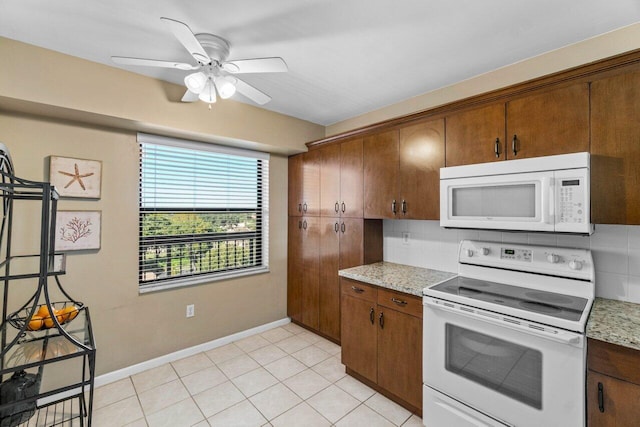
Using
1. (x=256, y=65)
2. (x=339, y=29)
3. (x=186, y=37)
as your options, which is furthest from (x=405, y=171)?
(x=186, y=37)

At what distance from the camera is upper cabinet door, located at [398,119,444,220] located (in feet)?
7.50

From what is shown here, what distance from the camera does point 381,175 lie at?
2.68 metres

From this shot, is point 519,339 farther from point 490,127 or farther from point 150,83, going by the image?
point 150,83

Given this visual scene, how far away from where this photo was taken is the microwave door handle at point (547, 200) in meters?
1.68

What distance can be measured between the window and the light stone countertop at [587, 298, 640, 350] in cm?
295

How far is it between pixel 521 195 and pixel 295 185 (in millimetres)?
2430

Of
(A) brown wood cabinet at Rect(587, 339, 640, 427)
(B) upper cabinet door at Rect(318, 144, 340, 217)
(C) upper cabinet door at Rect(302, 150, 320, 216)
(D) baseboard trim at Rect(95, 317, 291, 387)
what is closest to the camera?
(A) brown wood cabinet at Rect(587, 339, 640, 427)

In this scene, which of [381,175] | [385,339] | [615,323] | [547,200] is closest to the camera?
[615,323]

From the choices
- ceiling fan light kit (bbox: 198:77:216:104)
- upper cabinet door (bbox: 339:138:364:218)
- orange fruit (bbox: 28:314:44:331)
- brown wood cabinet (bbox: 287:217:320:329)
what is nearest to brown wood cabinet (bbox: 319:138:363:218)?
upper cabinet door (bbox: 339:138:364:218)

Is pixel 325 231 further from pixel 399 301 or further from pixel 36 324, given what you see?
pixel 36 324

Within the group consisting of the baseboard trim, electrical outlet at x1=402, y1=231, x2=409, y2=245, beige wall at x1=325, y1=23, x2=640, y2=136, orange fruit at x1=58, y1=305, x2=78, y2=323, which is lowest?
the baseboard trim

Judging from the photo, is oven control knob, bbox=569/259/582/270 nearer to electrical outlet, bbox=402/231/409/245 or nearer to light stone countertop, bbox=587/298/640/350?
light stone countertop, bbox=587/298/640/350

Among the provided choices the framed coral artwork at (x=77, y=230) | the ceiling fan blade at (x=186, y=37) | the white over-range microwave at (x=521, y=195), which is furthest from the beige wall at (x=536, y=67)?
the framed coral artwork at (x=77, y=230)

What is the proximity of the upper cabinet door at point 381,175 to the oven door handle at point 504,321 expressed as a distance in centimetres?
92
